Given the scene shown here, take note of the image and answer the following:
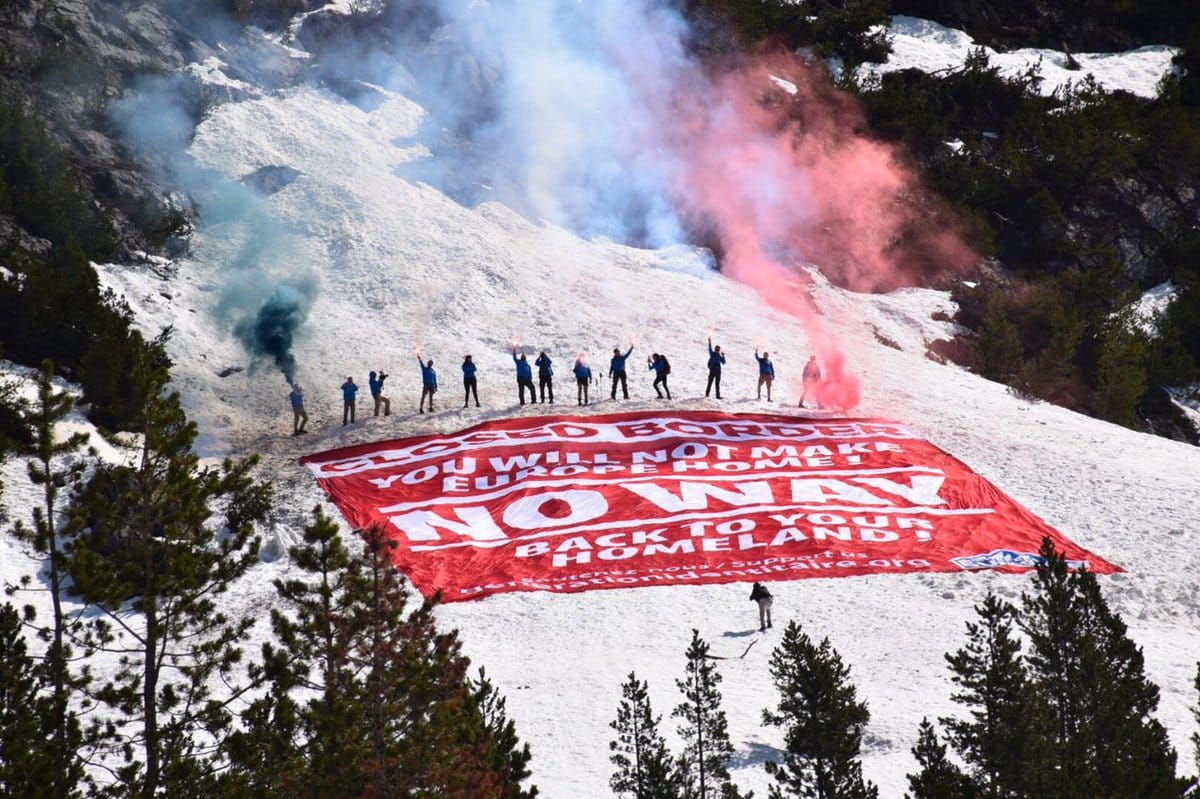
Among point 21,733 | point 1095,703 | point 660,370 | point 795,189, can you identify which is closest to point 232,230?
point 660,370

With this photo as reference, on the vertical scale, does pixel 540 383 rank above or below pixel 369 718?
above

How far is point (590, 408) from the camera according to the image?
30.4m

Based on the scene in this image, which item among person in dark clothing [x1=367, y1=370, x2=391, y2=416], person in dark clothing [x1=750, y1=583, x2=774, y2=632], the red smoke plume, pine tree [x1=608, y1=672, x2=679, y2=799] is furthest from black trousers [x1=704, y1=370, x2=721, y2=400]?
pine tree [x1=608, y1=672, x2=679, y2=799]

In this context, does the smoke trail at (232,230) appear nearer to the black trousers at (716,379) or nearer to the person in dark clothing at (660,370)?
the person in dark clothing at (660,370)

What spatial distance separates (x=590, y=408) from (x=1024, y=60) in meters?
54.5

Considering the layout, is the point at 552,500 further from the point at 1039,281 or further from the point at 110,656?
the point at 1039,281

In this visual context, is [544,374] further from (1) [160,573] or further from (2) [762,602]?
(1) [160,573]

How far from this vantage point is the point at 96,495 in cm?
1141

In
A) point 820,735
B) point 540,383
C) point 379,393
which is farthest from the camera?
point 540,383

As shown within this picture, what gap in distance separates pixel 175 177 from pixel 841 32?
1659 inches

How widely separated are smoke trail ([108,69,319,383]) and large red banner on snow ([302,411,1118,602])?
29.2ft

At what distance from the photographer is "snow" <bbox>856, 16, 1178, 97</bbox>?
67.2m

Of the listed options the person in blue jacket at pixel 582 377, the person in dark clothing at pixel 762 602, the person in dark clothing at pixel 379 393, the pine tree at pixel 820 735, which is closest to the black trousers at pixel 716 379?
the person in blue jacket at pixel 582 377

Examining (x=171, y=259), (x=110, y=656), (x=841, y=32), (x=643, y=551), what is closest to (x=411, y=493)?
(x=643, y=551)
